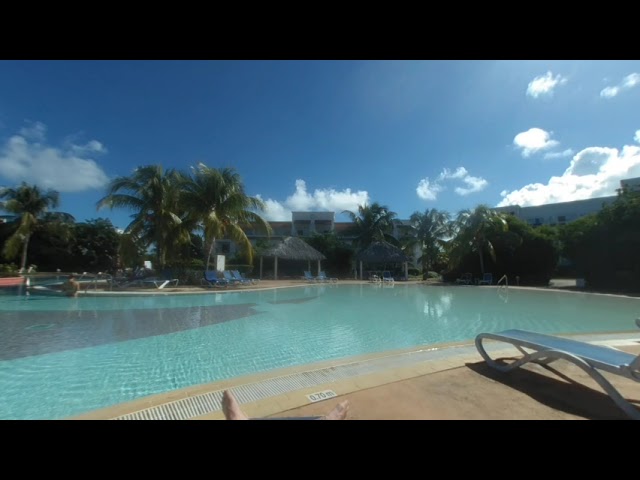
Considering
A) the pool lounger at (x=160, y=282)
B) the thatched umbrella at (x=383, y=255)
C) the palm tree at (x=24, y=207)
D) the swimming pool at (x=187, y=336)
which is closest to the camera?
the swimming pool at (x=187, y=336)

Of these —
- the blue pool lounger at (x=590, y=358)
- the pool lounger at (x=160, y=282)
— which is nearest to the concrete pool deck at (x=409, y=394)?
the blue pool lounger at (x=590, y=358)

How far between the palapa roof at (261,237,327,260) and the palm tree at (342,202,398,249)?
606cm

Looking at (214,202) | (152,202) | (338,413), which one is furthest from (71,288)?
(338,413)

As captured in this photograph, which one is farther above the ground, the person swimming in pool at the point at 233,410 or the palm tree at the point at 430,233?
the palm tree at the point at 430,233

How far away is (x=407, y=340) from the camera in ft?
20.6

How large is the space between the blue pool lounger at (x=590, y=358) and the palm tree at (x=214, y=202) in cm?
1698

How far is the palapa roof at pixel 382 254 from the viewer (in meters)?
27.0

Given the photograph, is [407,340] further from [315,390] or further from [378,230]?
[378,230]

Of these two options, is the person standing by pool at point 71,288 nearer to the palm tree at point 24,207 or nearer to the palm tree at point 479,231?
the palm tree at point 24,207
